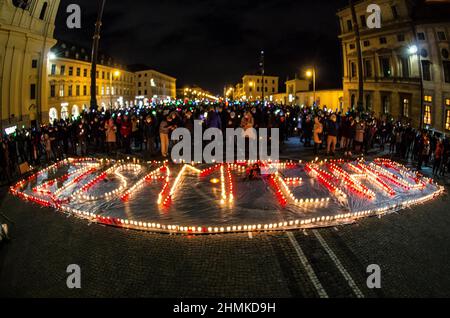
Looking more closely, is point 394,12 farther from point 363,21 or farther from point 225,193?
point 225,193

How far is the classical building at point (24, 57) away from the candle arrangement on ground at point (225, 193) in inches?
621

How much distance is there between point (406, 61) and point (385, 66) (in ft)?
12.8

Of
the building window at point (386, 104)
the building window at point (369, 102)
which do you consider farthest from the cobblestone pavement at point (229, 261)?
the building window at point (369, 102)

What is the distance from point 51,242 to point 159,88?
372ft

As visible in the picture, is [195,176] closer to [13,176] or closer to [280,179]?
[280,179]

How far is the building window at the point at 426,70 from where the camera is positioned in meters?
31.0

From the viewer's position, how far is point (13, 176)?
51.3 feet

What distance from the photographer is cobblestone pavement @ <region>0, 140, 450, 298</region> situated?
6645mm

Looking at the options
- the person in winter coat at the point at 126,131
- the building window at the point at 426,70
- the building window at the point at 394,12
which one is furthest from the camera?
the building window at the point at 394,12

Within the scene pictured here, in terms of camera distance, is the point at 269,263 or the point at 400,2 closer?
the point at 269,263

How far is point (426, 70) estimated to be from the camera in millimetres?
31344

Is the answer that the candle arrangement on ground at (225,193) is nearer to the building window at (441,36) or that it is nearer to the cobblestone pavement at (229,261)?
the cobblestone pavement at (229,261)
